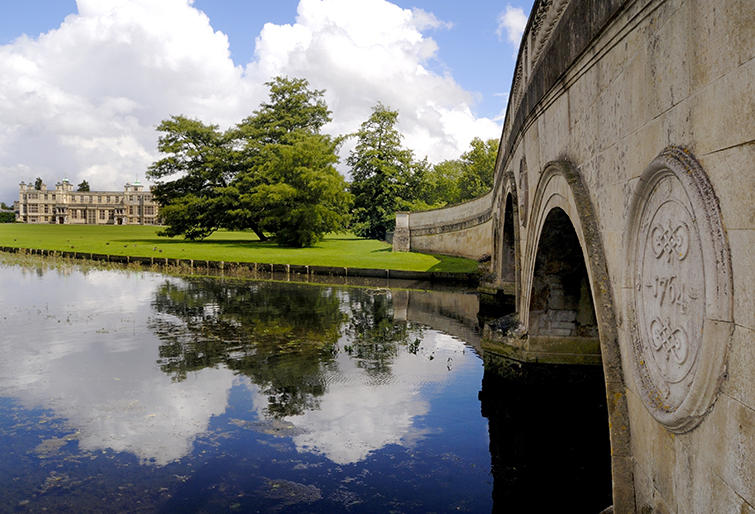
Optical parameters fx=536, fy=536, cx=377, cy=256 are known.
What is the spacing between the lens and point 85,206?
117 metres

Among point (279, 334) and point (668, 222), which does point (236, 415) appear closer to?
point (279, 334)

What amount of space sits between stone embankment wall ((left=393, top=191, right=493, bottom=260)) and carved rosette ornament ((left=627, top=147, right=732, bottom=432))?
19796 mm

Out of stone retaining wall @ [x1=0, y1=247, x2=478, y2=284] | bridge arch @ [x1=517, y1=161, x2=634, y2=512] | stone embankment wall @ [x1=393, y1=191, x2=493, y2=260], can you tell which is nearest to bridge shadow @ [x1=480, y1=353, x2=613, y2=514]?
bridge arch @ [x1=517, y1=161, x2=634, y2=512]

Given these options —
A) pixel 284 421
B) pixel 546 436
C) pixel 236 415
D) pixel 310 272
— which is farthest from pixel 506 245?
pixel 310 272

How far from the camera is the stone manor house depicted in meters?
117

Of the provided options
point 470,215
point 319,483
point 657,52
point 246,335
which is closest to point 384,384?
point 319,483

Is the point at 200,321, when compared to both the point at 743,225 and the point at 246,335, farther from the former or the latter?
the point at 743,225

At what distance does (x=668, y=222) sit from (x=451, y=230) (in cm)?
2597

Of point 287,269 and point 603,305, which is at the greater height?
point 603,305

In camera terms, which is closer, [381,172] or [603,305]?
[603,305]

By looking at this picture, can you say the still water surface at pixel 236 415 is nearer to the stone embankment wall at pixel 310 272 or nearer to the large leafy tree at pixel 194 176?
the stone embankment wall at pixel 310 272

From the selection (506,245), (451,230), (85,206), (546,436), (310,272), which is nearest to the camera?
(546,436)

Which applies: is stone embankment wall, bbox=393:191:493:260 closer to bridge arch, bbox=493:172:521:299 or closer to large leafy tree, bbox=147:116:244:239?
bridge arch, bbox=493:172:521:299

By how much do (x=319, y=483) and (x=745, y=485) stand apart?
398 centimetres
